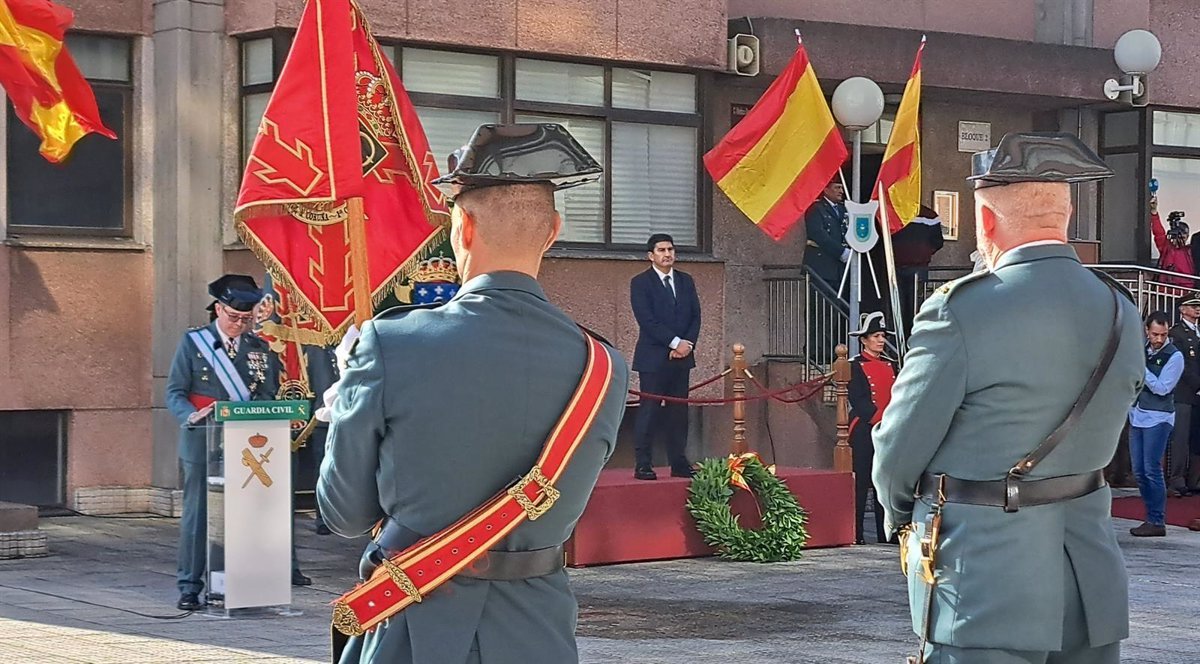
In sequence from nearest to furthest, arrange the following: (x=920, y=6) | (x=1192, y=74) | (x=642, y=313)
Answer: (x=642, y=313)
(x=920, y=6)
(x=1192, y=74)

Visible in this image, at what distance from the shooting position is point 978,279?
16.4 feet

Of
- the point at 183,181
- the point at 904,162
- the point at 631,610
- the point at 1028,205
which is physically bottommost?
the point at 631,610

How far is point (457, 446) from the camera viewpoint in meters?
3.94

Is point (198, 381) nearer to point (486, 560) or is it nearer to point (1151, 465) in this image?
point (486, 560)

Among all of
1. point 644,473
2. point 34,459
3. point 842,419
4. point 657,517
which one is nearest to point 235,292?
point 657,517

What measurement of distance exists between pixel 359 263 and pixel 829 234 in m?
11.5

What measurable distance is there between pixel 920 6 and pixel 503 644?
58.1 ft

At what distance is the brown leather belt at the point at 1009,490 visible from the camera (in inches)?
191

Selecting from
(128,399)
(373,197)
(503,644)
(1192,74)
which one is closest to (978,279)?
(503,644)

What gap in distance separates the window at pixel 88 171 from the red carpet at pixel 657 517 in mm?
5024

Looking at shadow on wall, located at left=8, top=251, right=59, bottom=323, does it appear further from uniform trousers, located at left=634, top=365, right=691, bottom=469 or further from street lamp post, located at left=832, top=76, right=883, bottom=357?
street lamp post, located at left=832, top=76, right=883, bottom=357

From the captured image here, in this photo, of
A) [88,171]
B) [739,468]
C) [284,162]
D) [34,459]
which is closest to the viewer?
[284,162]

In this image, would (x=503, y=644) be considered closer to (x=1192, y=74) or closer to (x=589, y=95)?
(x=589, y=95)

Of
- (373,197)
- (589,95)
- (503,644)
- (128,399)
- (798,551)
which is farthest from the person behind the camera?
(589,95)
